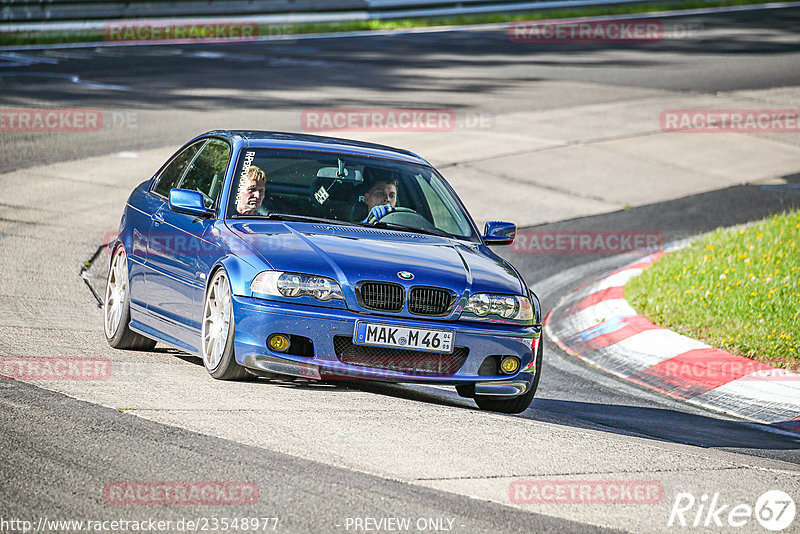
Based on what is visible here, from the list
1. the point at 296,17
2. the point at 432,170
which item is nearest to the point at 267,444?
the point at 432,170

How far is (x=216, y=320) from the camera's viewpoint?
22.7 feet

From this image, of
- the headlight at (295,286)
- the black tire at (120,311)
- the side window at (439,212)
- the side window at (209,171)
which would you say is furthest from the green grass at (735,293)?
the black tire at (120,311)

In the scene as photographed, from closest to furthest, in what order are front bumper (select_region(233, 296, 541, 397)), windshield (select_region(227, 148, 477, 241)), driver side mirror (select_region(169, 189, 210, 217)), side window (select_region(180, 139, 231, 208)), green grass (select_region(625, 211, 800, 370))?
front bumper (select_region(233, 296, 541, 397)) < driver side mirror (select_region(169, 189, 210, 217)) < windshield (select_region(227, 148, 477, 241)) < side window (select_region(180, 139, 231, 208)) < green grass (select_region(625, 211, 800, 370))

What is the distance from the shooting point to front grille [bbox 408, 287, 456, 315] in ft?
22.1

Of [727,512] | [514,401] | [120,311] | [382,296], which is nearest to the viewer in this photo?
[727,512]

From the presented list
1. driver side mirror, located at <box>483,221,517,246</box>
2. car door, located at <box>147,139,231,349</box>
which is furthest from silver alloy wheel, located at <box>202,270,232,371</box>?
driver side mirror, located at <box>483,221,517,246</box>

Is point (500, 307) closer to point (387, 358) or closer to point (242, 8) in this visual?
point (387, 358)

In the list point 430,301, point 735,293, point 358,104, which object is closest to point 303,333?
point 430,301

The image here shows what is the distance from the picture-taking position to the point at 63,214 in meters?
13.4

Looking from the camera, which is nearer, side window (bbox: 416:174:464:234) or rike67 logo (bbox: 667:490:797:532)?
rike67 logo (bbox: 667:490:797:532)

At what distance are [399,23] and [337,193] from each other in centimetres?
2669

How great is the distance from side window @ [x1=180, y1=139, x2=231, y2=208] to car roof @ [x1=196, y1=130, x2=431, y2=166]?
3.9 inches

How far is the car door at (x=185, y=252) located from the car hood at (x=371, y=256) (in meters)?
0.31

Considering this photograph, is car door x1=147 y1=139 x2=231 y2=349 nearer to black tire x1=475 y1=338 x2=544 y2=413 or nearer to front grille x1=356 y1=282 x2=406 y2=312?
front grille x1=356 y1=282 x2=406 y2=312
